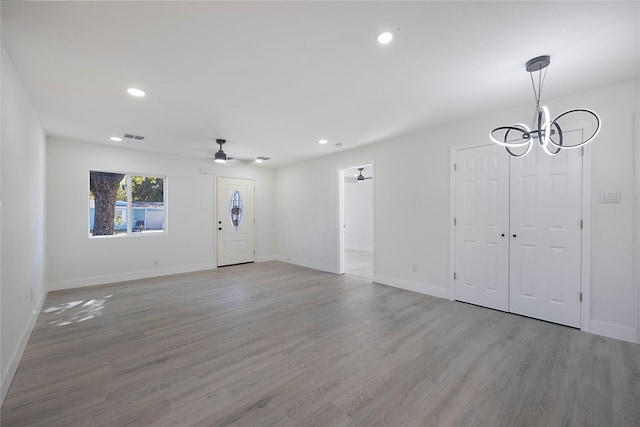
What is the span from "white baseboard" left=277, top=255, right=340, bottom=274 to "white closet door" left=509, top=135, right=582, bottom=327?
3261mm

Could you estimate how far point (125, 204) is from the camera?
5.32 metres

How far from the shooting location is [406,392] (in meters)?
1.96

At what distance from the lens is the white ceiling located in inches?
68.5

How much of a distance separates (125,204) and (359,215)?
6.70 m

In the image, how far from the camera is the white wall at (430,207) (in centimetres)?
269

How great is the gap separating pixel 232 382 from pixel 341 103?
2982 mm

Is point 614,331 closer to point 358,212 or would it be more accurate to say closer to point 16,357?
point 16,357

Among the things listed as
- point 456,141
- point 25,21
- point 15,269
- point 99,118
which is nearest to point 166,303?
point 15,269

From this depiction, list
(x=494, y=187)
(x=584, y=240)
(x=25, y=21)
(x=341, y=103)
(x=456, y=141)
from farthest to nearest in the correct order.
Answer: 1. (x=456, y=141)
2. (x=494, y=187)
3. (x=341, y=103)
4. (x=584, y=240)
5. (x=25, y=21)

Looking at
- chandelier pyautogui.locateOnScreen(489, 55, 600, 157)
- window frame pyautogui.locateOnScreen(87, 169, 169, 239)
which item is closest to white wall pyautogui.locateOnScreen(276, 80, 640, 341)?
chandelier pyautogui.locateOnScreen(489, 55, 600, 157)

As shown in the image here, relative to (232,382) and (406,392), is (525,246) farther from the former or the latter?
(232,382)

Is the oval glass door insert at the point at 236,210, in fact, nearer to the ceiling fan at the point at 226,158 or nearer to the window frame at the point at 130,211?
the ceiling fan at the point at 226,158

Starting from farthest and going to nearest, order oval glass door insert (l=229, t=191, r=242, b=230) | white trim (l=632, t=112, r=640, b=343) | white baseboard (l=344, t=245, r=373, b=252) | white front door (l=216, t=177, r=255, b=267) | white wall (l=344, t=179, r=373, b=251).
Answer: white wall (l=344, t=179, r=373, b=251), white baseboard (l=344, t=245, r=373, b=252), oval glass door insert (l=229, t=191, r=242, b=230), white front door (l=216, t=177, r=255, b=267), white trim (l=632, t=112, r=640, b=343)

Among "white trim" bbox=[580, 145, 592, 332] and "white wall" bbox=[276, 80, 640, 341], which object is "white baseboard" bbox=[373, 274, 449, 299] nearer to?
"white wall" bbox=[276, 80, 640, 341]
